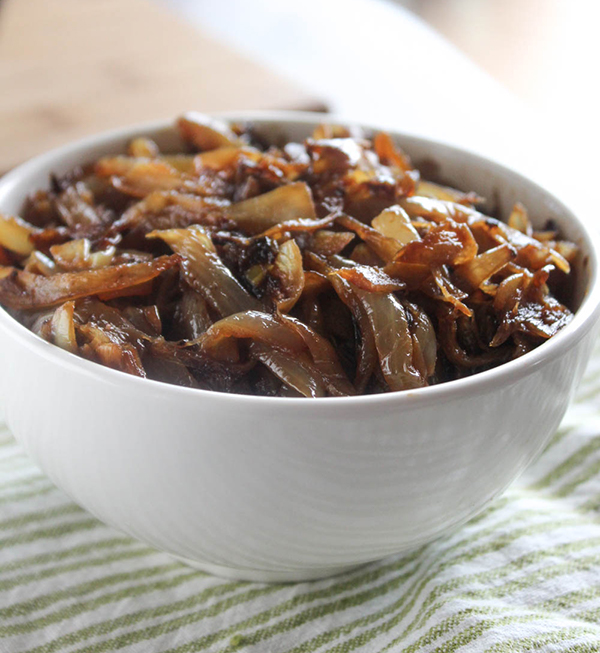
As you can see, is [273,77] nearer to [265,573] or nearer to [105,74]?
[105,74]

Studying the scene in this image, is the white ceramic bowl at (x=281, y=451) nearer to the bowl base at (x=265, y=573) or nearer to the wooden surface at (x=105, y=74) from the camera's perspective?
the bowl base at (x=265, y=573)

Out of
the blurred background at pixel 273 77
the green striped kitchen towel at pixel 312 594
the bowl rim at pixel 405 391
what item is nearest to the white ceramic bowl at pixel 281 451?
the bowl rim at pixel 405 391

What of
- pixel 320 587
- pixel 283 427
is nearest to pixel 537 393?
Result: pixel 283 427

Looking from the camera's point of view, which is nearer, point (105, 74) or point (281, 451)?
point (281, 451)

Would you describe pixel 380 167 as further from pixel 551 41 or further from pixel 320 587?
pixel 551 41

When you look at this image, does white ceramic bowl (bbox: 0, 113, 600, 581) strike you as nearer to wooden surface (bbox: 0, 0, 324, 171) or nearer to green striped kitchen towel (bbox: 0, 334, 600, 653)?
green striped kitchen towel (bbox: 0, 334, 600, 653)

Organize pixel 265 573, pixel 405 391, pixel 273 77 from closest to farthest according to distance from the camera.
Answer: pixel 405 391, pixel 265 573, pixel 273 77

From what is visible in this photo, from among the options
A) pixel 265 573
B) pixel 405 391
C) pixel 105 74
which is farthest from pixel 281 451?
pixel 105 74
